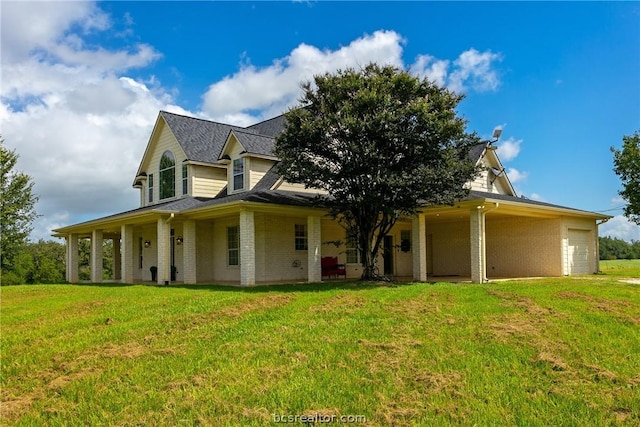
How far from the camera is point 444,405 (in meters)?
5.19

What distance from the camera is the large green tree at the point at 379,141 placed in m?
14.3

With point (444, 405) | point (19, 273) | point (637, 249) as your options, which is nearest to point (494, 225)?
point (444, 405)

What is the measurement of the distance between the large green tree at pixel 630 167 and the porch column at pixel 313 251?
63.0 ft

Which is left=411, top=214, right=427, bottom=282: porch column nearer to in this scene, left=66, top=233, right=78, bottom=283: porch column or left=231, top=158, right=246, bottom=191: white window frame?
left=231, top=158, right=246, bottom=191: white window frame

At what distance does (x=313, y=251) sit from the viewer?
17453 mm

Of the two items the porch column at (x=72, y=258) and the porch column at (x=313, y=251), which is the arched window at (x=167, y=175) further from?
the porch column at (x=313, y=251)

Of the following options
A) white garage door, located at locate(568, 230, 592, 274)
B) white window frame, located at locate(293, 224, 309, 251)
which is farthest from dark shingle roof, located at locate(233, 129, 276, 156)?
white garage door, located at locate(568, 230, 592, 274)

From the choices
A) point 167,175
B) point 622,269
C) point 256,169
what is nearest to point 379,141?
point 256,169

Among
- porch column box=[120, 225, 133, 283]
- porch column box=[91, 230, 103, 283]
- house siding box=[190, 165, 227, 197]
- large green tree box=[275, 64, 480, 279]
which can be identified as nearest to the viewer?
large green tree box=[275, 64, 480, 279]

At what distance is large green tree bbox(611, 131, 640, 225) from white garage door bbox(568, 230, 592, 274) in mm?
6863

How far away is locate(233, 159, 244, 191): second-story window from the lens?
19.6 m

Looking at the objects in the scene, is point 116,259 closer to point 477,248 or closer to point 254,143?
point 254,143

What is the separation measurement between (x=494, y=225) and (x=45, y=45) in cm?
1818

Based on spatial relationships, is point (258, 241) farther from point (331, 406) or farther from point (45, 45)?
point (331, 406)
